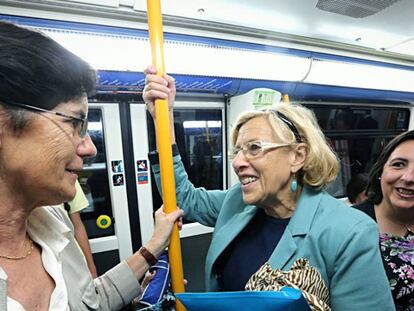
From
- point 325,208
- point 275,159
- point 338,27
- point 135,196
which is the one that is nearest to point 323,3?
point 338,27

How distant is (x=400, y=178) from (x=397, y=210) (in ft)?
0.58

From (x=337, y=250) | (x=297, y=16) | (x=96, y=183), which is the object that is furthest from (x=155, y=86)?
(x=96, y=183)

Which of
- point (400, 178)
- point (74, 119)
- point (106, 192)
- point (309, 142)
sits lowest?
point (106, 192)

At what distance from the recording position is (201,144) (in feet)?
8.37

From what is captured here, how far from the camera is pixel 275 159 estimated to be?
107 cm

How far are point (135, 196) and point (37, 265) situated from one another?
151 centimetres

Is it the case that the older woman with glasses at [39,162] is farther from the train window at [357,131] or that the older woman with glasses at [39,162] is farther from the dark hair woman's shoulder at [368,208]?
the train window at [357,131]

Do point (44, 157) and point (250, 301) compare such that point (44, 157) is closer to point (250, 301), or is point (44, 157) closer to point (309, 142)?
point (250, 301)

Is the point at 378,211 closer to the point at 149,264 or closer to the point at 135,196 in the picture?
the point at 149,264

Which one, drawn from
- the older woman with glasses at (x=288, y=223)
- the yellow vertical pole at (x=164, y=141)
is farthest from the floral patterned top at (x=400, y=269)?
the yellow vertical pole at (x=164, y=141)

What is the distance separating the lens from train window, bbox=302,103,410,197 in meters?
3.20

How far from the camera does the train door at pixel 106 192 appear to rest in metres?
2.10

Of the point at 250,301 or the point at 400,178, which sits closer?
the point at 250,301

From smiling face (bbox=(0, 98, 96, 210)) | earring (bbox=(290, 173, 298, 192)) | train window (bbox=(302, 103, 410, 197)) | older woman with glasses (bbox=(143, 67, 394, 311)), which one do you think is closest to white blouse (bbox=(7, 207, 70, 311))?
smiling face (bbox=(0, 98, 96, 210))
